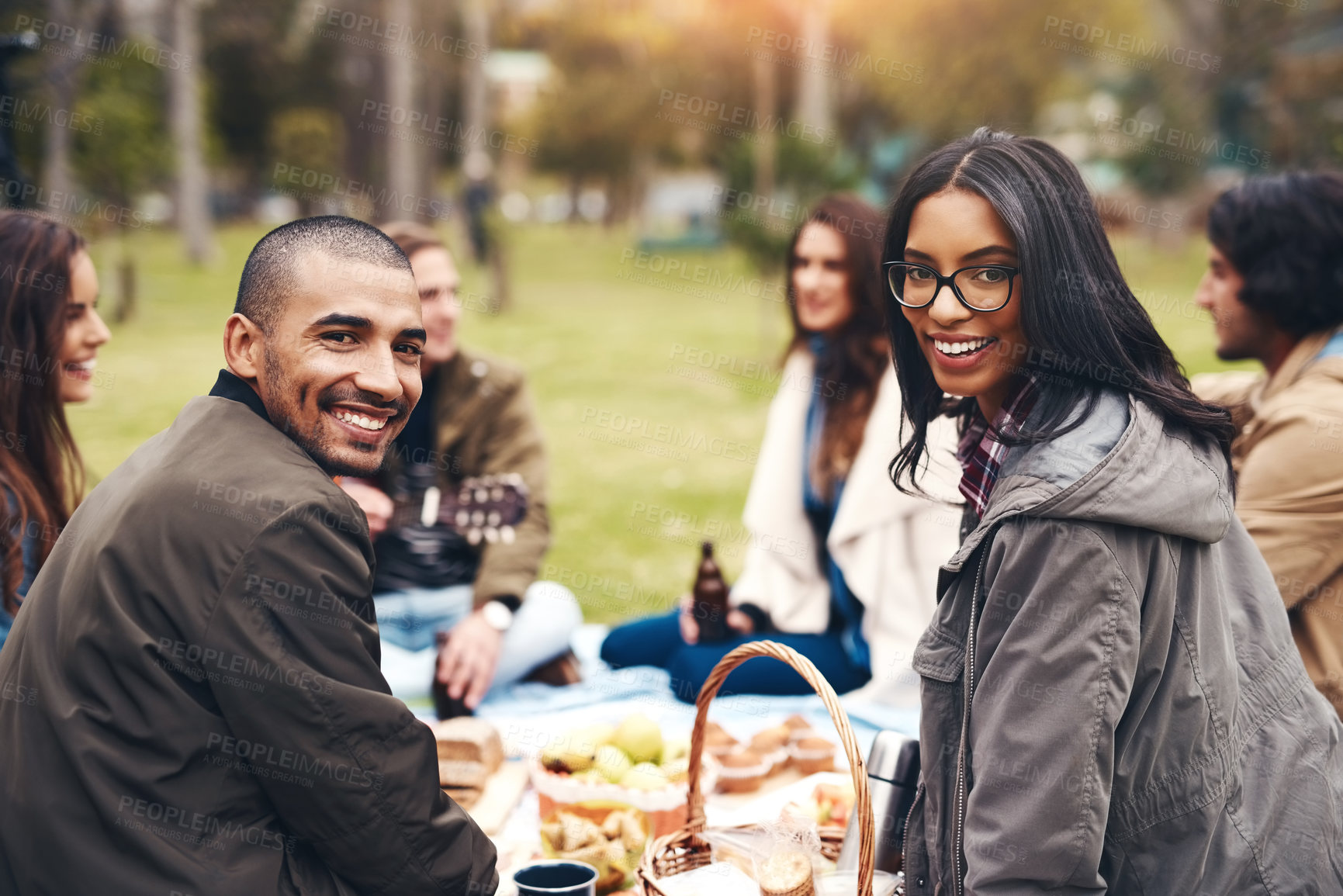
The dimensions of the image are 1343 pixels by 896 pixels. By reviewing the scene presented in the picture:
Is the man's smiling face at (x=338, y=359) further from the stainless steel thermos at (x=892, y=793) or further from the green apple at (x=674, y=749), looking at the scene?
the green apple at (x=674, y=749)

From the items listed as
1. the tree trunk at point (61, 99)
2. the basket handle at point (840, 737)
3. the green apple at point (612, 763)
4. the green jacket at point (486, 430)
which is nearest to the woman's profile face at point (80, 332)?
→ the green jacket at point (486, 430)

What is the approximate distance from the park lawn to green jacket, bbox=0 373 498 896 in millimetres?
2385

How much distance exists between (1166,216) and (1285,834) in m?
25.4

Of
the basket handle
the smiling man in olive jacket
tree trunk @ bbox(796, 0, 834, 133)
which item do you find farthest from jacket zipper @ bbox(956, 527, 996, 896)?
tree trunk @ bbox(796, 0, 834, 133)

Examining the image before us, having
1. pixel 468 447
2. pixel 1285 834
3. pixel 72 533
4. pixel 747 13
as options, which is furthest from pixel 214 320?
pixel 747 13

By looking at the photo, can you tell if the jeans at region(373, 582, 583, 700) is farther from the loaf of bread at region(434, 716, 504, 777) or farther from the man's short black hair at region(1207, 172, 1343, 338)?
the man's short black hair at region(1207, 172, 1343, 338)

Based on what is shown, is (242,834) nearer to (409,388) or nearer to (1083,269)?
(409,388)

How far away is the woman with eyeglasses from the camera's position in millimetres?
1903

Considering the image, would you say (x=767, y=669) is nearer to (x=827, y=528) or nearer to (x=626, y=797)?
(x=827, y=528)

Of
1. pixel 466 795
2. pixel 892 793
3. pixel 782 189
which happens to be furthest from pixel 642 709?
pixel 782 189

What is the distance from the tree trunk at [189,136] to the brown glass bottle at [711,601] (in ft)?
65.9

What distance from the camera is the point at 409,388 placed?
2287 millimetres

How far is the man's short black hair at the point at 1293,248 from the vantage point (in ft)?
11.6

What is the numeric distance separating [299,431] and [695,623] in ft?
8.85
